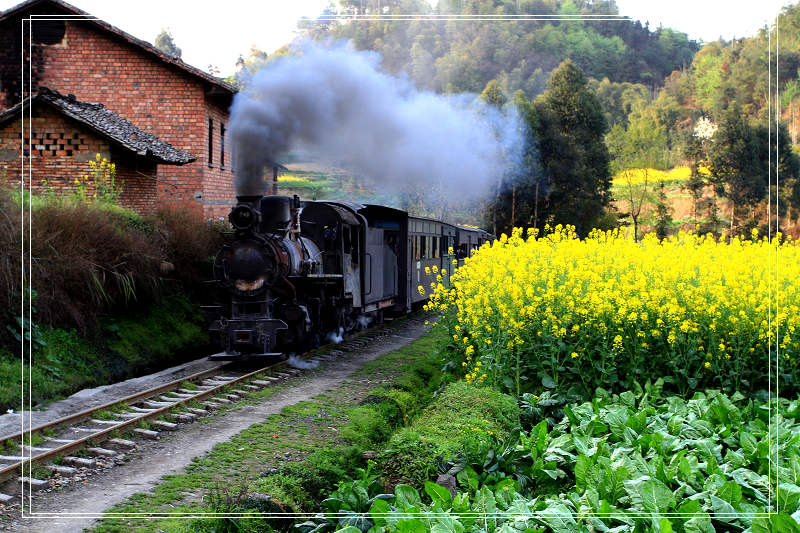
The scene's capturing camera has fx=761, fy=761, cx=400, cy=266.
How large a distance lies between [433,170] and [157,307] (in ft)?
31.4

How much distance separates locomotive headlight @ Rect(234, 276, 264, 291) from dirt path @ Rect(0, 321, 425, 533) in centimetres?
178

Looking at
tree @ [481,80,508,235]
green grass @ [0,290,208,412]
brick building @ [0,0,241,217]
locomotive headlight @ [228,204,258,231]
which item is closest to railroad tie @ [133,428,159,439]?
green grass @ [0,290,208,412]

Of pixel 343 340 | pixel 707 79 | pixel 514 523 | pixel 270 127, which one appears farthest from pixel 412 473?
pixel 343 340

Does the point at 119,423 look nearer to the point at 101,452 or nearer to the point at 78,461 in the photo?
the point at 101,452

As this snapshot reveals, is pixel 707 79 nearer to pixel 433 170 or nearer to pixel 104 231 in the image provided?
pixel 104 231

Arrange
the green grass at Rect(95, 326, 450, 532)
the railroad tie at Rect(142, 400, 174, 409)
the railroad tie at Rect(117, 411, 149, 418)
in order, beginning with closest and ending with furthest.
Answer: the green grass at Rect(95, 326, 450, 532) < the railroad tie at Rect(117, 411, 149, 418) < the railroad tie at Rect(142, 400, 174, 409)

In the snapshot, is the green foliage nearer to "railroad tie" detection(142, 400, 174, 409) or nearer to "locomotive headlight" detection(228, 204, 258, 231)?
"railroad tie" detection(142, 400, 174, 409)

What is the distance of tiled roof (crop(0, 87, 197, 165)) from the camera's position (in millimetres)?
17719

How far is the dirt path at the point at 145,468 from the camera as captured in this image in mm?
6078

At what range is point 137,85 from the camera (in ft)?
71.3

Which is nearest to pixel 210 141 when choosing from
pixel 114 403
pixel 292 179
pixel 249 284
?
pixel 292 179

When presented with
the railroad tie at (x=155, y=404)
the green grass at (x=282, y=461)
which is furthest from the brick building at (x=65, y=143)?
the green grass at (x=282, y=461)

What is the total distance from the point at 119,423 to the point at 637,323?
6.20 metres

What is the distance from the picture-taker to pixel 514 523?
5059 mm
